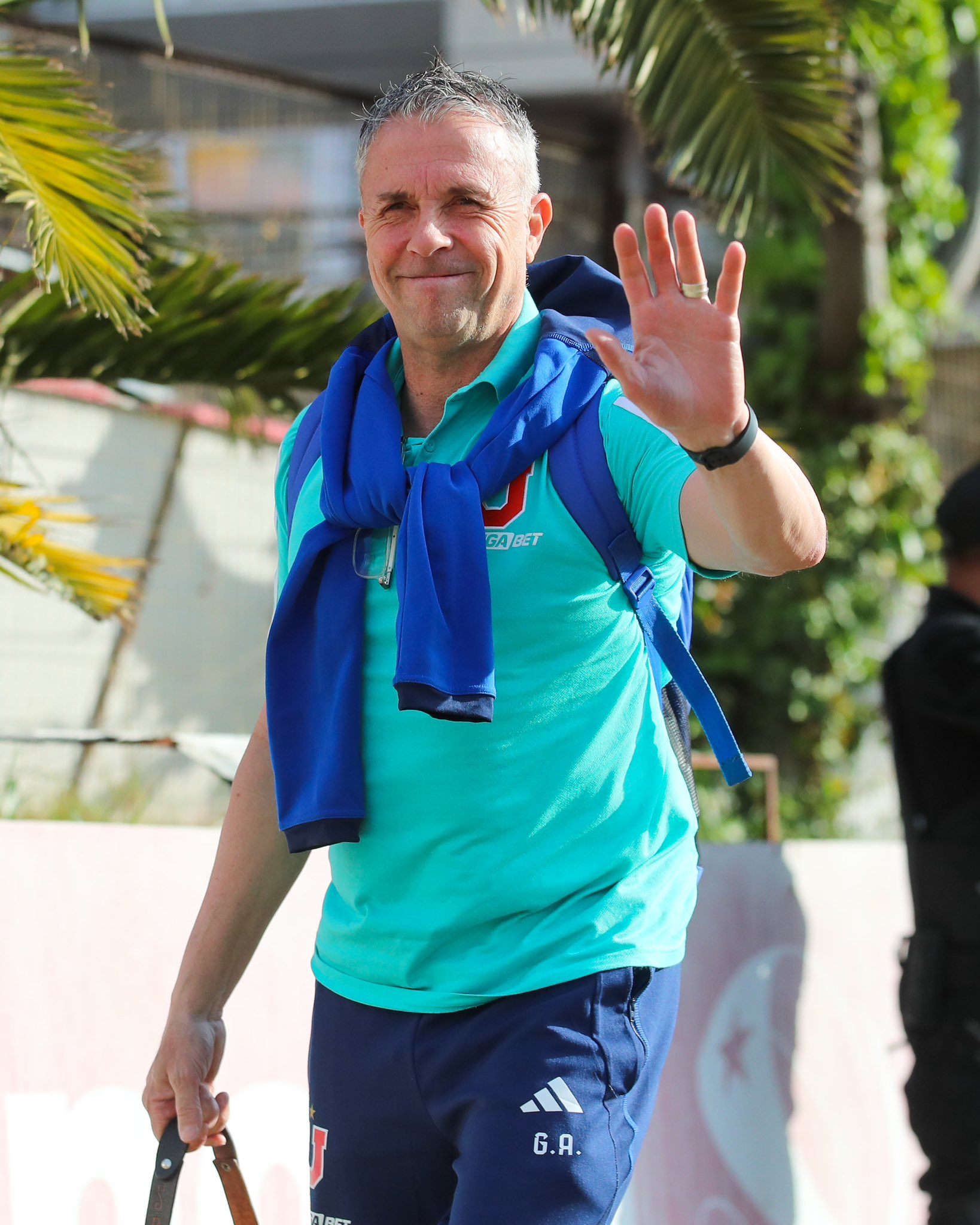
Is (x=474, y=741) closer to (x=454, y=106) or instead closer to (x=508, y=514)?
(x=508, y=514)

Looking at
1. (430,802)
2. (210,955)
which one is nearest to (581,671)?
(430,802)

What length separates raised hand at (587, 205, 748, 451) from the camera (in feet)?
5.08

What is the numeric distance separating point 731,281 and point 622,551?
1.41ft

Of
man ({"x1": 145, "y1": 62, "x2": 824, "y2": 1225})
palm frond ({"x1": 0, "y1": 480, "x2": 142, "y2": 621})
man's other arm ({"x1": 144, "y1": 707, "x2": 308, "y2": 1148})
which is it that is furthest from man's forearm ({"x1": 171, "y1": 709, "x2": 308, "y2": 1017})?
palm frond ({"x1": 0, "y1": 480, "x2": 142, "y2": 621})

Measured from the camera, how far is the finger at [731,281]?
155 centimetres

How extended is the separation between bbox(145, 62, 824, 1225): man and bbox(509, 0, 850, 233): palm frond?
6.85ft

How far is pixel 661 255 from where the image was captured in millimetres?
1612

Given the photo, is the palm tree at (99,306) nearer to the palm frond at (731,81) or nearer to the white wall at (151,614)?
the palm frond at (731,81)

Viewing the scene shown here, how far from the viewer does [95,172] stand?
10.3ft

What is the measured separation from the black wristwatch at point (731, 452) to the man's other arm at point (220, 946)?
89 cm

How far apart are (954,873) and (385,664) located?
7.41ft

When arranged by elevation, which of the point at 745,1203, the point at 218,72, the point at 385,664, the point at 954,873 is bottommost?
the point at 745,1203

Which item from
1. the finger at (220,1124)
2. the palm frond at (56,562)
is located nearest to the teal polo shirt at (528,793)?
the finger at (220,1124)

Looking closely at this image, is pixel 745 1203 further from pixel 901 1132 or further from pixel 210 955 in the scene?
pixel 210 955
